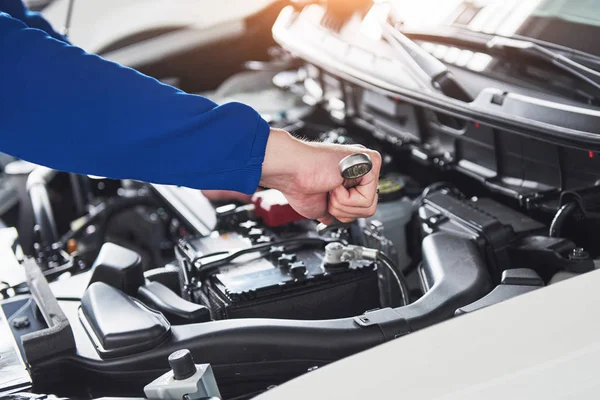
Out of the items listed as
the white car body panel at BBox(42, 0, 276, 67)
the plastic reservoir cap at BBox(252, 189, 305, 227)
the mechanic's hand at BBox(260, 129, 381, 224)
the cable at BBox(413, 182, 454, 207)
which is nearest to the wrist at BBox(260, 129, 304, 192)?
the mechanic's hand at BBox(260, 129, 381, 224)

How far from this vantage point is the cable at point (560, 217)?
3.81 ft

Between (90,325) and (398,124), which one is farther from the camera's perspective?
(398,124)

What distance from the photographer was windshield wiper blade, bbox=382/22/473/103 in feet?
4.52

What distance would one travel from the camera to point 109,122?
2.97 feet

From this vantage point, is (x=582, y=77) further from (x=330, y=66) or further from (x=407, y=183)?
(x=330, y=66)

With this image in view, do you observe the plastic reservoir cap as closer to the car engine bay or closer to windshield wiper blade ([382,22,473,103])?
the car engine bay

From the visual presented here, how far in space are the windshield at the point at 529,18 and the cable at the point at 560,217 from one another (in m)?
0.30

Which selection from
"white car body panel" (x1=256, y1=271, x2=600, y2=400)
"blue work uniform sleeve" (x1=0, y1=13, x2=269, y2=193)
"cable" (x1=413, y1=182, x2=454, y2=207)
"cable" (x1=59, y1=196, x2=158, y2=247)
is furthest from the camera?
"cable" (x1=59, y1=196, x2=158, y2=247)

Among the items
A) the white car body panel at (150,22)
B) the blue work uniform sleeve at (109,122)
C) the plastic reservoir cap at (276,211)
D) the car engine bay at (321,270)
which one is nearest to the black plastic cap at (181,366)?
the car engine bay at (321,270)

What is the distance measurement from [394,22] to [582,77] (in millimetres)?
606

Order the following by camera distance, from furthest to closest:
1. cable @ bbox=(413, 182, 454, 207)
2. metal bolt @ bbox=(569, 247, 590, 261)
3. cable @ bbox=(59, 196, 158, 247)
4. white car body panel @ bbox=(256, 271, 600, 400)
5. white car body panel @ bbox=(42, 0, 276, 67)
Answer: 1. white car body panel @ bbox=(42, 0, 276, 67)
2. cable @ bbox=(59, 196, 158, 247)
3. cable @ bbox=(413, 182, 454, 207)
4. metal bolt @ bbox=(569, 247, 590, 261)
5. white car body panel @ bbox=(256, 271, 600, 400)

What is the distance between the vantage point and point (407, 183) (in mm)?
1641

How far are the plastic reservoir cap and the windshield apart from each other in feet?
1.88

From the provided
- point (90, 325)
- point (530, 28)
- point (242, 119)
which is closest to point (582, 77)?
point (530, 28)
